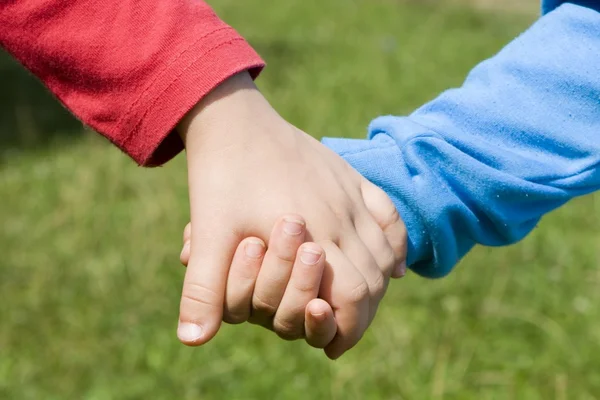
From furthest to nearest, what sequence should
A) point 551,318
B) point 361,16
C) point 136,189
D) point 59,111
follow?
point 361,16
point 59,111
point 136,189
point 551,318

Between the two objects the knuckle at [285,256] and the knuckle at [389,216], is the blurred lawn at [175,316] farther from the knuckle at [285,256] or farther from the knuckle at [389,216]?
the knuckle at [285,256]

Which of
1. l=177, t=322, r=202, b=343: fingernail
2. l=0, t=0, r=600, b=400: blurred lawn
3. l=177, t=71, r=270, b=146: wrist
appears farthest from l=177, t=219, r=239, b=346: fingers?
l=0, t=0, r=600, b=400: blurred lawn

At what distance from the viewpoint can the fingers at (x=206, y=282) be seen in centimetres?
88

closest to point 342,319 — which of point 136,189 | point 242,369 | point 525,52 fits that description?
point 525,52

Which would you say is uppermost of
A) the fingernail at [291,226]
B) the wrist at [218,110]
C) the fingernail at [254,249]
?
the wrist at [218,110]

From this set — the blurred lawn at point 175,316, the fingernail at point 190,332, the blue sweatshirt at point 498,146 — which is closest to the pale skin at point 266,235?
→ the fingernail at point 190,332

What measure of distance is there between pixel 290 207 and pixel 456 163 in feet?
0.87

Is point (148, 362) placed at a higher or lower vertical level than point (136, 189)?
higher

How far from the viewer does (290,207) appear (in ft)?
3.02

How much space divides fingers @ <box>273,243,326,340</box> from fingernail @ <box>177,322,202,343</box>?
0.31 feet

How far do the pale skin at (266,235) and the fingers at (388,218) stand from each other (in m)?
0.05

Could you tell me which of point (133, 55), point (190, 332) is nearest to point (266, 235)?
point (190, 332)

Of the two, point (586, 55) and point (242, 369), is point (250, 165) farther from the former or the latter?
point (242, 369)

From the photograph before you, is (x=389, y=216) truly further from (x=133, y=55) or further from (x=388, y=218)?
(x=133, y=55)
